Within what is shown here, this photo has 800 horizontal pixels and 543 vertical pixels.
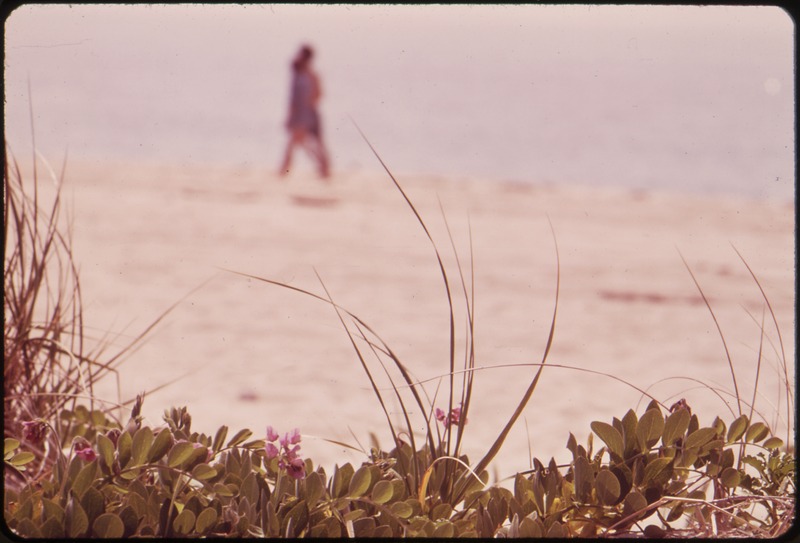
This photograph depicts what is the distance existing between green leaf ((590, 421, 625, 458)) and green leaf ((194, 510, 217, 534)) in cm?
62

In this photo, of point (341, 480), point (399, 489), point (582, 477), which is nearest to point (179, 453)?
point (341, 480)

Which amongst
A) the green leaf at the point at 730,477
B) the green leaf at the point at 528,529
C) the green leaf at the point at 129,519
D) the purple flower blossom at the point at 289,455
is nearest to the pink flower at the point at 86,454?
the green leaf at the point at 129,519

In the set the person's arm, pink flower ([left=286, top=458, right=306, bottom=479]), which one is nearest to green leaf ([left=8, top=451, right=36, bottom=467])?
pink flower ([left=286, top=458, right=306, bottom=479])

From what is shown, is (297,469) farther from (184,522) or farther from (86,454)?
(86,454)

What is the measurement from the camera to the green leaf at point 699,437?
1418 mm

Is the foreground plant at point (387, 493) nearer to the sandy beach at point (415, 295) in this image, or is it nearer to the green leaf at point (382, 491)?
the green leaf at point (382, 491)

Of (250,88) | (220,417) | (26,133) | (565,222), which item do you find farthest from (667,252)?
(250,88)

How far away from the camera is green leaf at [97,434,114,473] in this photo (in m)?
1.35

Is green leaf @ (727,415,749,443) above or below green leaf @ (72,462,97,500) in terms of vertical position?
above

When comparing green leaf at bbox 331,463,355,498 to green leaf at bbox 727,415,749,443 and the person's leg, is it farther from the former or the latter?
the person's leg

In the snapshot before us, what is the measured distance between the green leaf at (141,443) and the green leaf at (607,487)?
72 centimetres

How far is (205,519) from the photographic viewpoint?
1268 millimetres

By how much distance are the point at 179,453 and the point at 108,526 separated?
171mm

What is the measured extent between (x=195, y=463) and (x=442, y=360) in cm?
374
